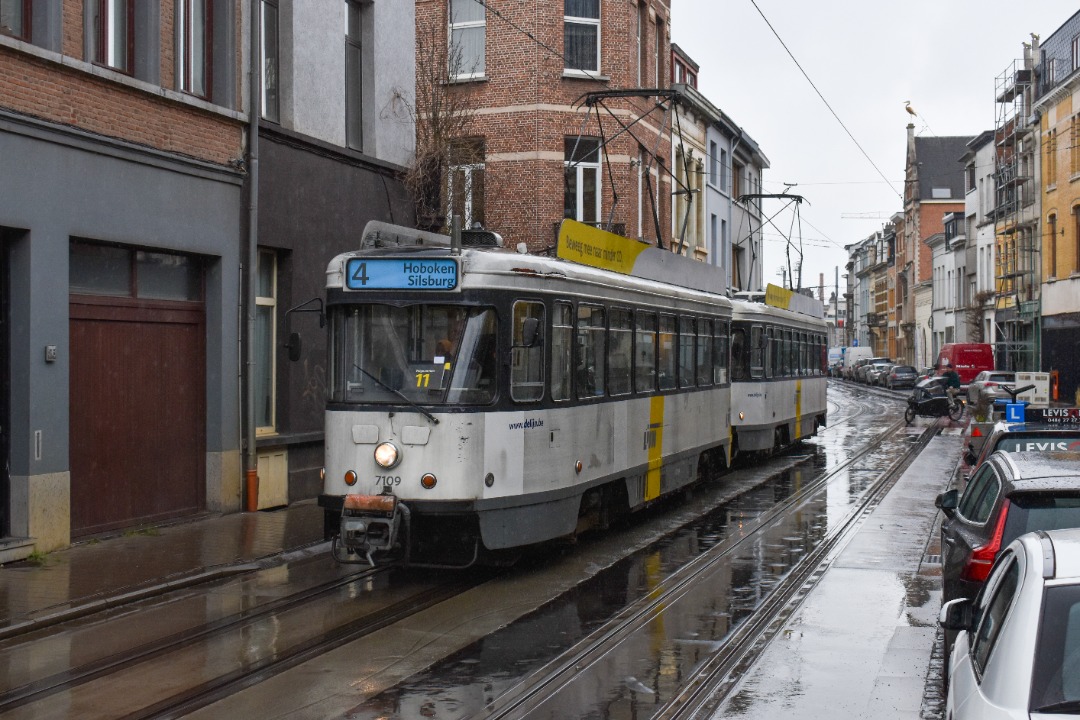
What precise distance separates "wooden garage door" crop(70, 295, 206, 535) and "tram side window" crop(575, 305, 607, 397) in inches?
212

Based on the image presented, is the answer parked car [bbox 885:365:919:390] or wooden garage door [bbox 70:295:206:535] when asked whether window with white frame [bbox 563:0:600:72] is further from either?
parked car [bbox 885:365:919:390]

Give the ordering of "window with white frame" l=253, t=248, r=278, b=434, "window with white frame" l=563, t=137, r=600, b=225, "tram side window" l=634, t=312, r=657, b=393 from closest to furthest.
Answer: "tram side window" l=634, t=312, r=657, b=393, "window with white frame" l=253, t=248, r=278, b=434, "window with white frame" l=563, t=137, r=600, b=225

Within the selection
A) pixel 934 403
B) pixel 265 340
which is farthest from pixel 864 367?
pixel 265 340

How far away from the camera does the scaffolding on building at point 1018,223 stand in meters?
50.4

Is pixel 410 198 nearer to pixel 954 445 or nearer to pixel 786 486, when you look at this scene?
pixel 786 486

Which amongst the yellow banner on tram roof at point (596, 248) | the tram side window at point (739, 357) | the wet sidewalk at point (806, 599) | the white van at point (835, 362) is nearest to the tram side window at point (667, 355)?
the yellow banner on tram roof at point (596, 248)

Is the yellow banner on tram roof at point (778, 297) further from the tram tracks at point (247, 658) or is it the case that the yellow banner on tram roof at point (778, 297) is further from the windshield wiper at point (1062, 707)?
the windshield wiper at point (1062, 707)

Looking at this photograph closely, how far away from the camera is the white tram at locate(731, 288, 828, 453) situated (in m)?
22.0

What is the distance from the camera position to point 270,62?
17.5 m

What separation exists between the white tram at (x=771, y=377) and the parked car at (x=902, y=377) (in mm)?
39219

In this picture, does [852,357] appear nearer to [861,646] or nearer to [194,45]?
[194,45]

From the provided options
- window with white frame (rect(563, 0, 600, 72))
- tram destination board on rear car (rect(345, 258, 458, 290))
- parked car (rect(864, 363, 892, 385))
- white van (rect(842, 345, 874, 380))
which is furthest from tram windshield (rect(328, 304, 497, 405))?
white van (rect(842, 345, 874, 380))

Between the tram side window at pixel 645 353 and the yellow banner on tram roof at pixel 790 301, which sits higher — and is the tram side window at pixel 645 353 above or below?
below

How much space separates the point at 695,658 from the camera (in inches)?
341
